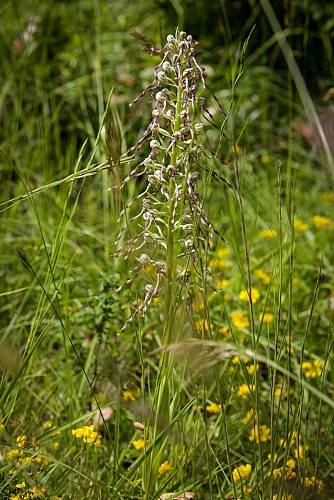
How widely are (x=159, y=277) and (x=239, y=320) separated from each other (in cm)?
79

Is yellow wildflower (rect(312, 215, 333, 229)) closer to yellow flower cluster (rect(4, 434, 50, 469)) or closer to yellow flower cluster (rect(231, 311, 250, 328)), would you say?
yellow flower cluster (rect(231, 311, 250, 328))

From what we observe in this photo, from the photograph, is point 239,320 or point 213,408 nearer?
point 213,408

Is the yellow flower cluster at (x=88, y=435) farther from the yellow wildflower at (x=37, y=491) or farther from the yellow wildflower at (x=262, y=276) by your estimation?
the yellow wildflower at (x=262, y=276)

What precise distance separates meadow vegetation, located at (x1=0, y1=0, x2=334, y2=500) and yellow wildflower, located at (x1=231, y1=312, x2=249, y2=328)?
16mm

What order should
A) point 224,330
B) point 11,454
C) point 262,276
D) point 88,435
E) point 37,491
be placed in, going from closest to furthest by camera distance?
point 37,491, point 11,454, point 88,435, point 224,330, point 262,276

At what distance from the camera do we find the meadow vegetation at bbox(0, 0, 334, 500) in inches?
57.7

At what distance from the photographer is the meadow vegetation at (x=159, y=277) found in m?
1.47

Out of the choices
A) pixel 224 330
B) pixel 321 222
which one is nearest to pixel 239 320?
pixel 224 330

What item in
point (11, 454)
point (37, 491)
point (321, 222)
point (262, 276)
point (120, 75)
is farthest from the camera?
point (120, 75)

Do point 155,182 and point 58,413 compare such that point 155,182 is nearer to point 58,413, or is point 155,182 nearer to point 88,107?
point 58,413

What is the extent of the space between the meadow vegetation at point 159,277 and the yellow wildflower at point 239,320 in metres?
0.02

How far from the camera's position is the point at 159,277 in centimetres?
159

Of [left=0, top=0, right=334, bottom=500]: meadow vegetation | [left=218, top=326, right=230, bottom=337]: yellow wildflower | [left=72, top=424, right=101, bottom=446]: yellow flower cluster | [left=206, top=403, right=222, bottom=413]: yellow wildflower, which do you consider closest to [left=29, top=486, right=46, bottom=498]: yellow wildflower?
[left=0, top=0, right=334, bottom=500]: meadow vegetation

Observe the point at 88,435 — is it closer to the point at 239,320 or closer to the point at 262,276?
the point at 239,320
